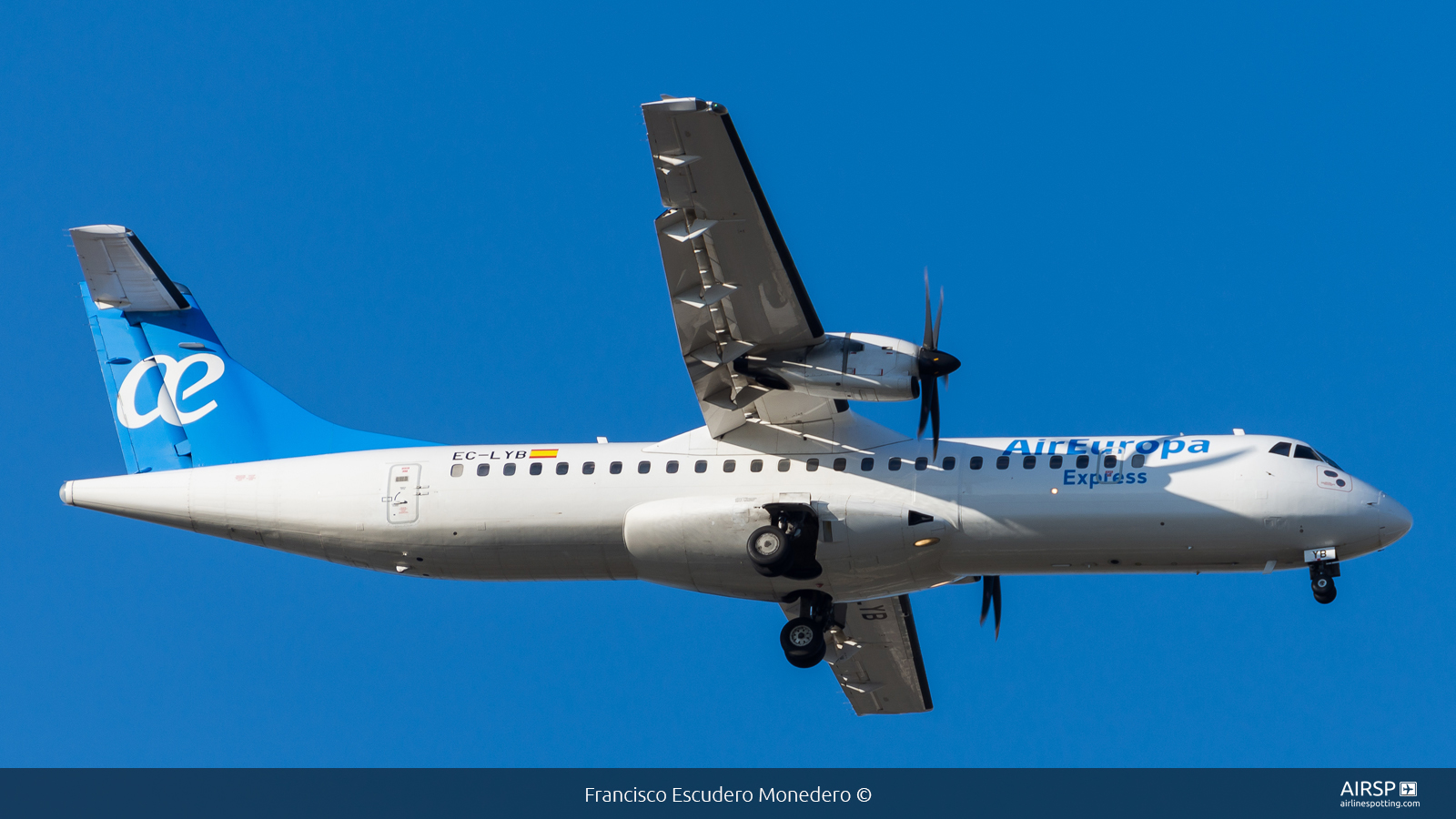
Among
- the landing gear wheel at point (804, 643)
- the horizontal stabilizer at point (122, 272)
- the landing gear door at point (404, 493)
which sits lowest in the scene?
the landing gear wheel at point (804, 643)

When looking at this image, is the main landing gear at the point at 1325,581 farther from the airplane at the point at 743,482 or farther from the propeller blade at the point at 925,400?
the propeller blade at the point at 925,400

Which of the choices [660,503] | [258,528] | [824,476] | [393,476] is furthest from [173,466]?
[824,476]

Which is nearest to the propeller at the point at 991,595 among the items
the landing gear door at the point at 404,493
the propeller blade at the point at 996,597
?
the propeller blade at the point at 996,597

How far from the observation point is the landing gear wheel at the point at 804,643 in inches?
945

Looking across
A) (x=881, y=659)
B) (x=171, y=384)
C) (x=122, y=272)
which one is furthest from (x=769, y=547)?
(x=122, y=272)

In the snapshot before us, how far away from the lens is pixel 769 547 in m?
22.9

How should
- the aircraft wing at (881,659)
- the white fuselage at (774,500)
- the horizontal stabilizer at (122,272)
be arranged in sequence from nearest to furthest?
the white fuselage at (774,500), the horizontal stabilizer at (122,272), the aircraft wing at (881,659)

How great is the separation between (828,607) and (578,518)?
3.86 meters

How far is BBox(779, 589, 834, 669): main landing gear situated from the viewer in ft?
78.8

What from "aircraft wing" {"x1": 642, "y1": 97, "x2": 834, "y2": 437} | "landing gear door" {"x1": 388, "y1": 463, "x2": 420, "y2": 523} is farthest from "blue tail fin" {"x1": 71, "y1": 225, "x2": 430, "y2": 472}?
"aircraft wing" {"x1": 642, "y1": 97, "x2": 834, "y2": 437}

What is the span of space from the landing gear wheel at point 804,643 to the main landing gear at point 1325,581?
6816 millimetres

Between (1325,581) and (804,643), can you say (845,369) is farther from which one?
(1325,581)

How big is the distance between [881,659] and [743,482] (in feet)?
20.4

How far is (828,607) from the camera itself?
79.7ft
